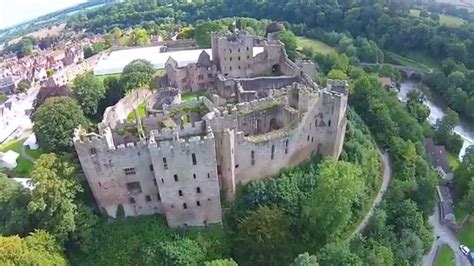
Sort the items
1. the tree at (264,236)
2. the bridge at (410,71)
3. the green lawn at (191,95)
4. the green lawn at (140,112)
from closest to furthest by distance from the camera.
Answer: the tree at (264,236) → the green lawn at (140,112) → the green lawn at (191,95) → the bridge at (410,71)

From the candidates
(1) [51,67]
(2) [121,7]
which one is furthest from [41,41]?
(1) [51,67]

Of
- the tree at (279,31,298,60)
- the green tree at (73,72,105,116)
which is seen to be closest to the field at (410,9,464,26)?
the tree at (279,31,298,60)

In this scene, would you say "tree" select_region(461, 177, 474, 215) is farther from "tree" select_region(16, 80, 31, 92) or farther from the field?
"tree" select_region(16, 80, 31, 92)

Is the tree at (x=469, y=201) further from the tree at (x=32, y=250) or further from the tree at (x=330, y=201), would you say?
the tree at (x=32, y=250)

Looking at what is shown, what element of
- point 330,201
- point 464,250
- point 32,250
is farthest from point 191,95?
point 464,250

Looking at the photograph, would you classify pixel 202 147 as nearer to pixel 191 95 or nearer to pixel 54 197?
pixel 54 197

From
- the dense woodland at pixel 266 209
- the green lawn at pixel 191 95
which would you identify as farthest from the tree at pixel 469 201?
the green lawn at pixel 191 95
